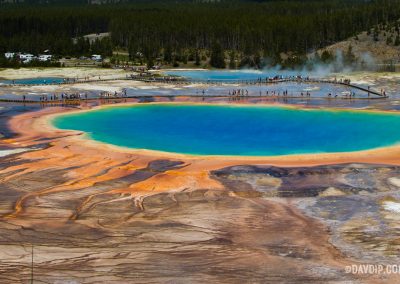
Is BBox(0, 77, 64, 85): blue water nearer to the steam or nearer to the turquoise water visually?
the turquoise water

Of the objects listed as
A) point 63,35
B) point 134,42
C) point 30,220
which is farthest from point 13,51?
point 30,220

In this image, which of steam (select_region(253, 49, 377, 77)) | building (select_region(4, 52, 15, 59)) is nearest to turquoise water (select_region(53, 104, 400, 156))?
steam (select_region(253, 49, 377, 77))

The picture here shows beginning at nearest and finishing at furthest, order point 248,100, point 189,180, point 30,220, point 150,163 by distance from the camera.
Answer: point 30,220, point 189,180, point 150,163, point 248,100

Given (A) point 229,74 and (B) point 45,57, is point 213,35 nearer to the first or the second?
(A) point 229,74

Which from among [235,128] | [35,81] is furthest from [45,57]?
[235,128]

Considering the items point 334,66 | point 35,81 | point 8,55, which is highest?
point 8,55

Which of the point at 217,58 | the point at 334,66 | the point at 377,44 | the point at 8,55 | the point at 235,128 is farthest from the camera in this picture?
the point at 8,55

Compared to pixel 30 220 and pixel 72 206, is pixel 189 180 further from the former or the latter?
pixel 30 220

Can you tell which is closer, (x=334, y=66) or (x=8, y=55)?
(x=334, y=66)
